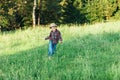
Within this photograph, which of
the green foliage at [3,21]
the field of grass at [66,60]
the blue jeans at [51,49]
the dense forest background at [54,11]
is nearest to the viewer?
the field of grass at [66,60]

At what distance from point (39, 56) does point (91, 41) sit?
3440 millimetres

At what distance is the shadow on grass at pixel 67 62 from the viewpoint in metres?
9.47

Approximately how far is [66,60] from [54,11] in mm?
38717

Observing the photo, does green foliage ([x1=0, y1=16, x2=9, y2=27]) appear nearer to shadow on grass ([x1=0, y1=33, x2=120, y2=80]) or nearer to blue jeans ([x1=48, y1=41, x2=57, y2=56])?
shadow on grass ([x1=0, y1=33, x2=120, y2=80])

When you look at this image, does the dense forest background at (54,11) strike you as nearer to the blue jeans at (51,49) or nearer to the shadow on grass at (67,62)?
the shadow on grass at (67,62)

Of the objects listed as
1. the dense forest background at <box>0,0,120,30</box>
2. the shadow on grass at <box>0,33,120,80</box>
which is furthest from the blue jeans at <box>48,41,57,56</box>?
the dense forest background at <box>0,0,120,30</box>

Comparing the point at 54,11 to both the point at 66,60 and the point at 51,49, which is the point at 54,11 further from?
the point at 66,60

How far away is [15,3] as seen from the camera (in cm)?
4325

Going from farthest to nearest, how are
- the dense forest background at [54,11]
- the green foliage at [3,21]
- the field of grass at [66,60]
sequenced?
the dense forest background at [54,11] → the green foliage at [3,21] → the field of grass at [66,60]

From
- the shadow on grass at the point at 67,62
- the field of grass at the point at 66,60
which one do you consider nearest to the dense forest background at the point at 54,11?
the field of grass at the point at 66,60

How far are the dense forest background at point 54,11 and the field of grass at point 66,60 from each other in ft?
85.1

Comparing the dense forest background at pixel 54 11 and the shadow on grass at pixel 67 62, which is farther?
the dense forest background at pixel 54 11

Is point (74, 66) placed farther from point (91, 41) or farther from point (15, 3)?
point (15, 3)

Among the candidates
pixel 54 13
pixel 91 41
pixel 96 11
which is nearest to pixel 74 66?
pixel 91 41
